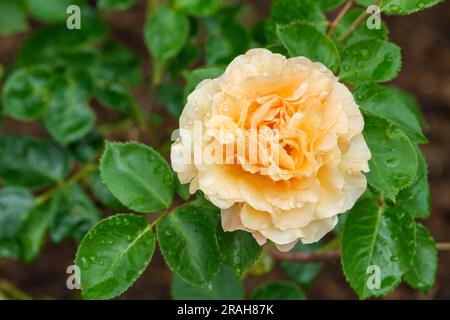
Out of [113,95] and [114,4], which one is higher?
[114,4]

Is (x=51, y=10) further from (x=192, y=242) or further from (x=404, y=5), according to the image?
(x=404, y=5)

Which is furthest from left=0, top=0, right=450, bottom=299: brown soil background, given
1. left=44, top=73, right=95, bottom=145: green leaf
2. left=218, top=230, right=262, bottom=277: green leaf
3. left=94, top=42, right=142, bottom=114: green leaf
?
left=218, top=230, right=262, bottom=277: green leaf

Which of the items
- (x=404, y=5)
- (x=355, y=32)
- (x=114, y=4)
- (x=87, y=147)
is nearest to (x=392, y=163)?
(x=404, y=5)

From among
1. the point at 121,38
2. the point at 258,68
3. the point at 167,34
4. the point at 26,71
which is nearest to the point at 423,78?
the point at 121,38

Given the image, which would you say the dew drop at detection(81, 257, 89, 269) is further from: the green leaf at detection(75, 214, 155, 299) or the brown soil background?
the brown soil background
